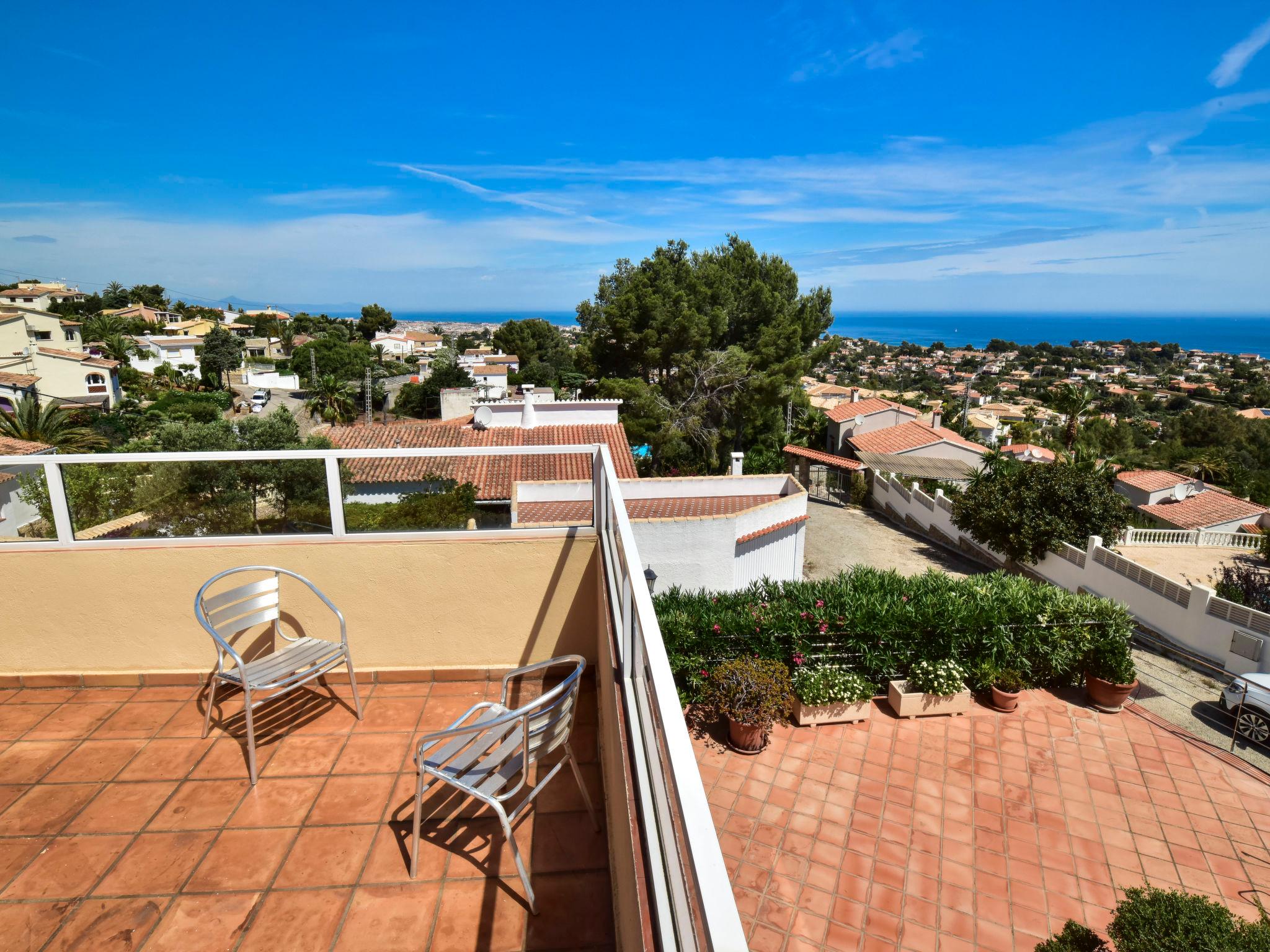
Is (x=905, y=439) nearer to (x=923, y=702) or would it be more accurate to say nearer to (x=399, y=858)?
(x=923, y=702)

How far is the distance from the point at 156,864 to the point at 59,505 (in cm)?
203

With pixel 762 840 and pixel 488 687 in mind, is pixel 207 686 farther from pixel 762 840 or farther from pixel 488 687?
pixel 762 840

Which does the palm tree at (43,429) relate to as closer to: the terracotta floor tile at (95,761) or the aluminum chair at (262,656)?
the terracotta floor tile at (95,761)

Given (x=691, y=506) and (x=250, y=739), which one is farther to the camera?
(x=691, y=506)

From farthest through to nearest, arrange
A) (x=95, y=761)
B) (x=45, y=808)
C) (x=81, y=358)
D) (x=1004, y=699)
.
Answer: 1. (x=81, y=358)
2. (x=1004, y=699)
3. (x=95, y=761)
4. (x=45, y=808)

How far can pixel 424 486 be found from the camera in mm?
→ 3725

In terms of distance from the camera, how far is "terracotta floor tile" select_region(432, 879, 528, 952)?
2.13 m

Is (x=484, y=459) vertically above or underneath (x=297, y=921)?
above

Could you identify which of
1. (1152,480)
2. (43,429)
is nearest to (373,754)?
(43,429)

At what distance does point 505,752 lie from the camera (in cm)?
225

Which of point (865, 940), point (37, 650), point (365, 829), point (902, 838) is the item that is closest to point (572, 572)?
point (365, 829)

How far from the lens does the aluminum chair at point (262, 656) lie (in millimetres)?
2850

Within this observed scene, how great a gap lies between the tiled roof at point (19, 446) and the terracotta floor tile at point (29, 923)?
1734 cm

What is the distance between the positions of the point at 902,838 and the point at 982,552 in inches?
582
